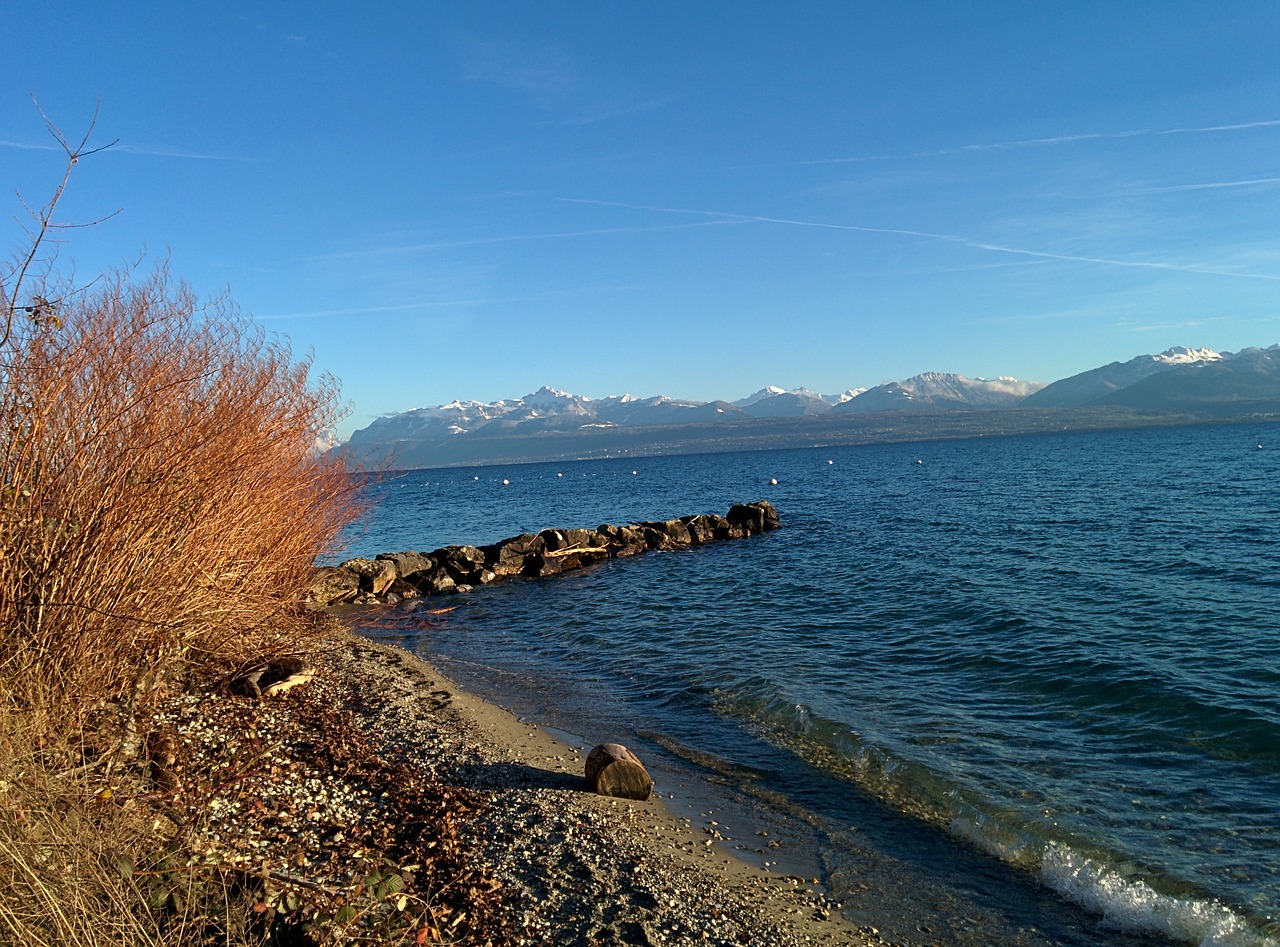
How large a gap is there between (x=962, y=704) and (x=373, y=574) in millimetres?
20306

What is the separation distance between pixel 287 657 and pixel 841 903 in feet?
31.8

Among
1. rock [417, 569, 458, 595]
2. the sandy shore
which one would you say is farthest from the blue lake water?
rock [417, 569, 458, 595]

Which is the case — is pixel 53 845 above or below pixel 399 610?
above

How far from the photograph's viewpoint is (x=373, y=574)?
27.2 m

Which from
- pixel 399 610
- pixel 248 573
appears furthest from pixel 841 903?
pixel 399 610

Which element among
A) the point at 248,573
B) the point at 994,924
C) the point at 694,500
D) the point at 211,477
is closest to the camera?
the point at 994,924

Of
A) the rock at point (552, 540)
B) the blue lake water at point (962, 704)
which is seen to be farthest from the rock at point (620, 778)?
the rock at point (552, 540)

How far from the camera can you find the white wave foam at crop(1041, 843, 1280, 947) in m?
7.11

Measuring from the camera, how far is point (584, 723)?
13.5 metres

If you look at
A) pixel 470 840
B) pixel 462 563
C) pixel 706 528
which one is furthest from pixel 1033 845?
pixel 706 528

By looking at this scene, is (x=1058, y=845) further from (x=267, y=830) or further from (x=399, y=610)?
(x=399, y=610)

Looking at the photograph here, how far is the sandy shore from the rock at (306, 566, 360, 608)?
510 inches

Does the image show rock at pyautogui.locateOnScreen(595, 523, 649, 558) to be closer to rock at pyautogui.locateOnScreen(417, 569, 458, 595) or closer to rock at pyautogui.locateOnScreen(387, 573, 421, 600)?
rock at pyautogui.locateOnScreen(417, 569, 458, 595)

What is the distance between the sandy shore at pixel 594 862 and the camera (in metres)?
6.85
